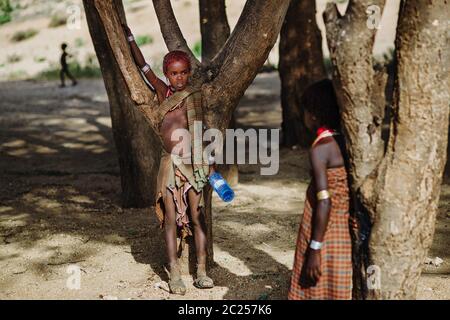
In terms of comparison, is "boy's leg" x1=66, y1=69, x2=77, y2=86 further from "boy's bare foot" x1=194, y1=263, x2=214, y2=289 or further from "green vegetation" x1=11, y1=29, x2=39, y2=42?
"boy's bare foot" x1=194, y1=263, x2=214, y2=289

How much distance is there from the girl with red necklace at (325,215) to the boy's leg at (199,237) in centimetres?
94

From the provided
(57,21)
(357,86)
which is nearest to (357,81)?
(357,86)

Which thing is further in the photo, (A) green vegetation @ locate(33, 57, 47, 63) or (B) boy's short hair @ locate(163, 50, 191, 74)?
(A) green vegetation @ locate(33, 57, 47, 63)

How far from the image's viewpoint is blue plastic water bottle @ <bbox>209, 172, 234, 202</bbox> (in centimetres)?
405

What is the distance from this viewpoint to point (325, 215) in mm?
3316

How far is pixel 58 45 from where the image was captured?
24234mm

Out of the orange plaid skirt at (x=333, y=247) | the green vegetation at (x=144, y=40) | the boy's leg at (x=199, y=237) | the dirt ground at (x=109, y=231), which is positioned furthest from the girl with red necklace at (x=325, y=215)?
the green vegetation at (x=144, y=40)

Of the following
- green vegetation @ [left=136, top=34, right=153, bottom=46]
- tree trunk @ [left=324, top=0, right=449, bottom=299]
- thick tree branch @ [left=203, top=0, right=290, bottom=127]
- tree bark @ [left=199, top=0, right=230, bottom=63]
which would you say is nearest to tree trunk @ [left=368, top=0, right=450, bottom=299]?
tree trunk @ [left=324, top=0, right=449, bottom=299]

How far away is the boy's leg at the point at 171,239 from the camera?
4320 millimetres

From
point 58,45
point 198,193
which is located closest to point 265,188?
point 198,193

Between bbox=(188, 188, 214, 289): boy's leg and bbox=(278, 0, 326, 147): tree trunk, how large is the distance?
5170mm

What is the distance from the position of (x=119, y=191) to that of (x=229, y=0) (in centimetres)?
1923

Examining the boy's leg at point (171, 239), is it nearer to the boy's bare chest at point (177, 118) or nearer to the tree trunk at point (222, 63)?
the tree trunk at point (222, 63)

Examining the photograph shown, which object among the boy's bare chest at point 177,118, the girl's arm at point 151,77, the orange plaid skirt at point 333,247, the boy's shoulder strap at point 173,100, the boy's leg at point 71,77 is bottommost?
the boy's leg at point 71,77
